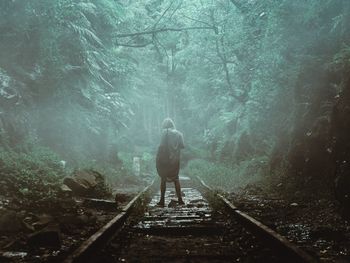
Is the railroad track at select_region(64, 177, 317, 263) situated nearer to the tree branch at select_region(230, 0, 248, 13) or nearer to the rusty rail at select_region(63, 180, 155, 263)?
the rusty rail at select_region(63, 180, 155, 263)

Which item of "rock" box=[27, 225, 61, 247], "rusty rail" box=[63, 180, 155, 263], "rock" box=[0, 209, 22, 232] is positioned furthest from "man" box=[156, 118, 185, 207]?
"rock" box=[27, 225, 61, 247]

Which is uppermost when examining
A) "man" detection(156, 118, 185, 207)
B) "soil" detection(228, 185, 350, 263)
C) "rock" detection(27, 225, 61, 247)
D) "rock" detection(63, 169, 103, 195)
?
"man" detection(156, 118, 185, 207)

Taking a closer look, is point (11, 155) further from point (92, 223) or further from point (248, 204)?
point (248, 204)

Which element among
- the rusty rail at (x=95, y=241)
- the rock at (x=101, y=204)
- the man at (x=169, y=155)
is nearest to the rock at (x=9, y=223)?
the rusty rail at (x=95, y=241)

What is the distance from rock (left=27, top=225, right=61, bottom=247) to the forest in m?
1.57

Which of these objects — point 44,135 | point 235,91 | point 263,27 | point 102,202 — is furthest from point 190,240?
point 235,91

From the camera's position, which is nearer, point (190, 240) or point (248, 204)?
point (190, 240)

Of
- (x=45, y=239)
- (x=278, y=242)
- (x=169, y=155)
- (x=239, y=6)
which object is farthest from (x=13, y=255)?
(x=239, y=6)

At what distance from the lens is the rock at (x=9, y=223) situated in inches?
216

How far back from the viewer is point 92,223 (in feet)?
21.5

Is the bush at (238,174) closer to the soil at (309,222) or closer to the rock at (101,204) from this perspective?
the soil at (309,222)

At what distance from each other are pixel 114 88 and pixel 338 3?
11904 millimetres

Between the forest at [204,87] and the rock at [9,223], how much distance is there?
1.76 feet

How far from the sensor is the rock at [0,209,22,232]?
18.0 ft
